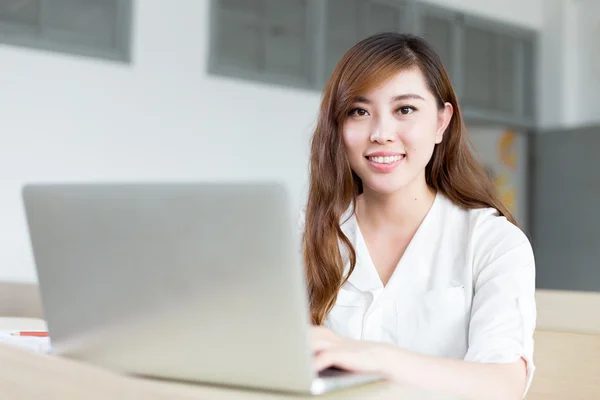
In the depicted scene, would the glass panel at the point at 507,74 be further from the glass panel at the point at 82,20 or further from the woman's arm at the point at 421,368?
the woman's arm at the point at 421,368

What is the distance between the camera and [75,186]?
3.05 ft

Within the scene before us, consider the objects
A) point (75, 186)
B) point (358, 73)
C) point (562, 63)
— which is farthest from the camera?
point (562, 63)

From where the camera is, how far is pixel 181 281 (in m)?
0.85

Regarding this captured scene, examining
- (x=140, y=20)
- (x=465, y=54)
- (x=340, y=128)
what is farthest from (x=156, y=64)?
(x=340, y=128)

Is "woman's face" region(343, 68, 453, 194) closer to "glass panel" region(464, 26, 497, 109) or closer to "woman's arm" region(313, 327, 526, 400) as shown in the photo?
"woman's arm" region(313, 327, 526, 400)

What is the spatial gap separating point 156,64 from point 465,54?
9.71 ft

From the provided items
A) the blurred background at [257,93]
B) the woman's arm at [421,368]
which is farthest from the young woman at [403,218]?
the blurred background at [257,93]

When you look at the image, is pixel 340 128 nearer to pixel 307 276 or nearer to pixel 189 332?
pixel 307 276

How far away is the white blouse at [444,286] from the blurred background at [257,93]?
2.52m

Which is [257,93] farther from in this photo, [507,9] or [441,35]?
[507,9]

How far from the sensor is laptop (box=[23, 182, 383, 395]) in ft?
2.52

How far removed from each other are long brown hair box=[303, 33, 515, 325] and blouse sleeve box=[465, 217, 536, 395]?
0.13 metres

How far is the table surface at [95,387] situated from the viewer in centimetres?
78

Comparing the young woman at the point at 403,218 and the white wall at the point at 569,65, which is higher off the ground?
the white wall at the point at 569,65
